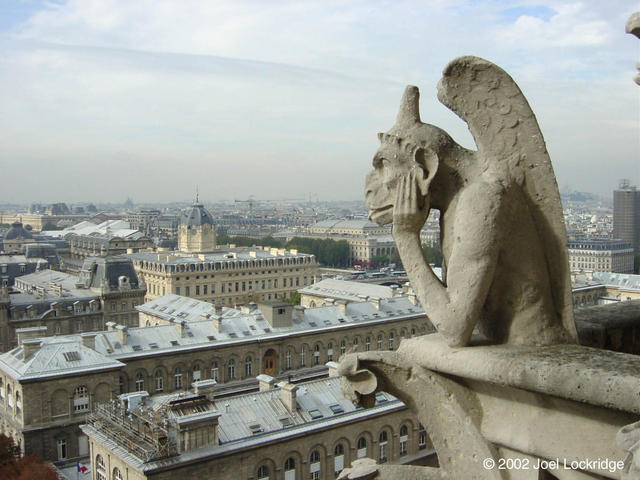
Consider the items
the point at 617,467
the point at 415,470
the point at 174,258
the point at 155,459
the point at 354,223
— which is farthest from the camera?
the point at 354,223

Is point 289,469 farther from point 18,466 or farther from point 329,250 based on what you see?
point 329,250

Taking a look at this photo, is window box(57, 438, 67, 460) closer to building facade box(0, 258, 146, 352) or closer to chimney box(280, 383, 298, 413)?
chimney box(280, 383, 298, 413)

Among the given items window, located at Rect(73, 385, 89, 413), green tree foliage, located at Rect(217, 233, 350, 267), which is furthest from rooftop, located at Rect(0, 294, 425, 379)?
green tree foliage, located at Rect(217, 233, 350, 267)

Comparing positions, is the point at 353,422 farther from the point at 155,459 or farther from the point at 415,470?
the point at 415,470

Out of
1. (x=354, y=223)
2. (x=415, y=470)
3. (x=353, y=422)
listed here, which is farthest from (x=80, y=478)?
(x=354, y=223)

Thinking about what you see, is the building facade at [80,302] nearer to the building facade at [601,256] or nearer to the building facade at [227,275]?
the building facade at [227,275]

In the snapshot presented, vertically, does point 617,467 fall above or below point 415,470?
above
